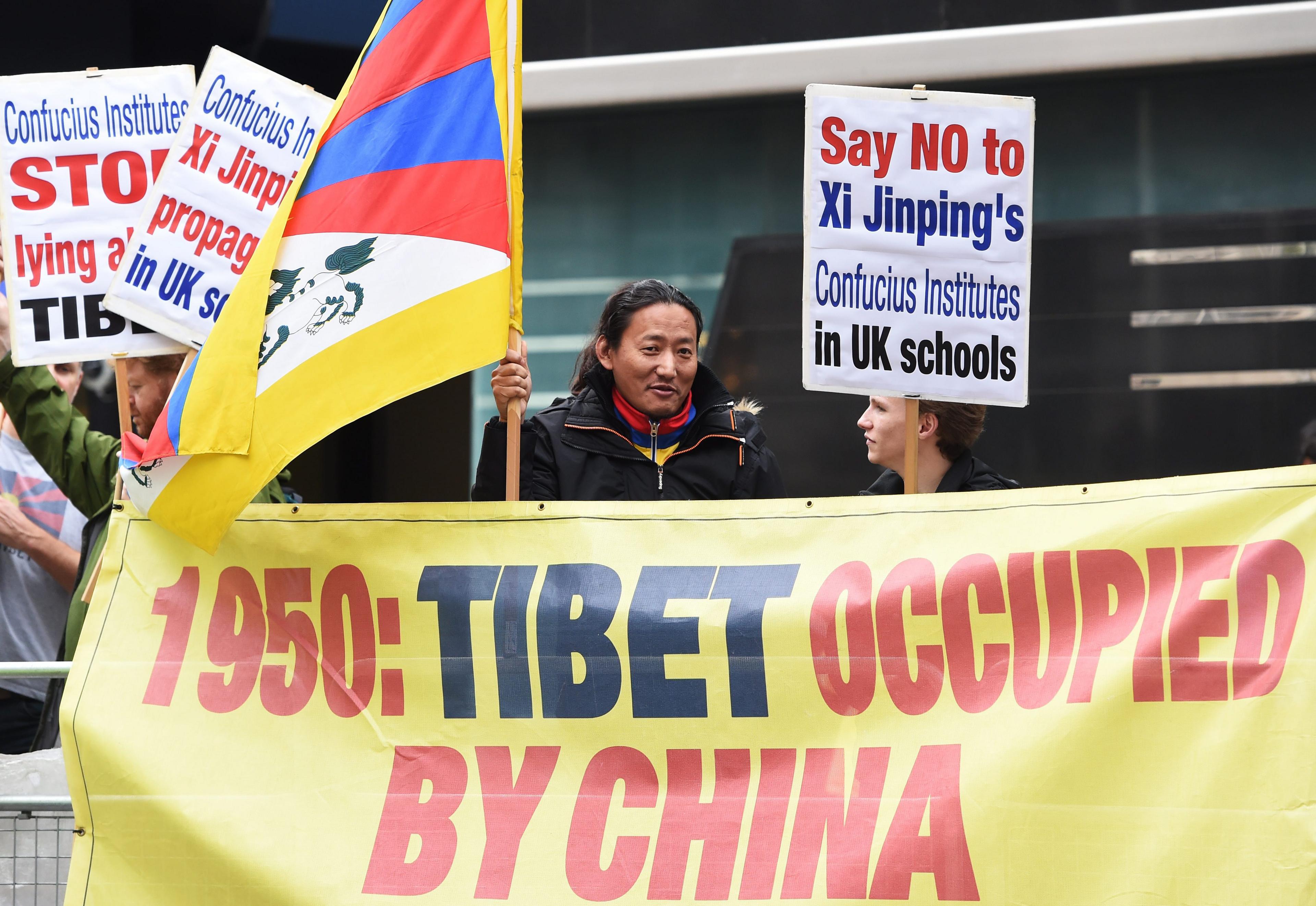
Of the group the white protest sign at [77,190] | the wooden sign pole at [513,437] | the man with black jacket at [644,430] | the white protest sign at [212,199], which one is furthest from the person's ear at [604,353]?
the white protest sign at [77,190]

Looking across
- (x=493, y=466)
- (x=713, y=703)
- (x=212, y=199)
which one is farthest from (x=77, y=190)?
(x=713, y=703)

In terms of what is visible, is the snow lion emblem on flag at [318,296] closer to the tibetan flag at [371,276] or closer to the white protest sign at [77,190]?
the tibetan flag at [371,276]

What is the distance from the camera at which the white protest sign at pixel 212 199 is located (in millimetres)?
3984

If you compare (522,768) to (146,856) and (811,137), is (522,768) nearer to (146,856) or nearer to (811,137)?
(146,856)

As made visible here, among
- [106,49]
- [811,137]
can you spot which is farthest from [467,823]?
[106,49]

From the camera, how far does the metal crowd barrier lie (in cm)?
353

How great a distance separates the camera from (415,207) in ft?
11.5

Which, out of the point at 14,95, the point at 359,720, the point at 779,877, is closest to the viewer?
the point at 779,877

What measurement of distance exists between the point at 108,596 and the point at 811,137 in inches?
85.9

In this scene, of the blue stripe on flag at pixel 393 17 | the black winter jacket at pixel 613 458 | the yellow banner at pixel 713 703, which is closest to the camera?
the yellow banner at pixel 713 703

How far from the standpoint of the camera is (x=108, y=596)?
11.5 ft

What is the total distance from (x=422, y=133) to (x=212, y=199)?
86 cm

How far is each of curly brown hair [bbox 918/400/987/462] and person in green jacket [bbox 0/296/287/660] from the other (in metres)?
1.98

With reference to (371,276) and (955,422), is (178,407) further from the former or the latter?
(955,422)
